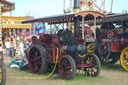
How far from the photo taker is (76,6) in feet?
38.7

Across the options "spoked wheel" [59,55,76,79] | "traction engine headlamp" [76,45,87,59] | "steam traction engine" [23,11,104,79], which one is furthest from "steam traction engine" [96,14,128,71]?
"spoked wheel" [59,55,76,79]

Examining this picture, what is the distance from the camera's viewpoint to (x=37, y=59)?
322 inches

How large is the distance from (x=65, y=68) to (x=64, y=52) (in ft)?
2.01

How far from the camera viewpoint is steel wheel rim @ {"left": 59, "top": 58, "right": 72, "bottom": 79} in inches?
275

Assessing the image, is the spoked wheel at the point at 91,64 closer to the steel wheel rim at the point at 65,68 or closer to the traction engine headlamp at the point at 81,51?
the traction engine headlamp at the point at 81,51

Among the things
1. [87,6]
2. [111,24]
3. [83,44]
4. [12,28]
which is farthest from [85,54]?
[12,28]

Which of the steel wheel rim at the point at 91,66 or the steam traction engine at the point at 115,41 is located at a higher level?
the steam traction engine at the point at 115,41

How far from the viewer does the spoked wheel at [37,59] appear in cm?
779

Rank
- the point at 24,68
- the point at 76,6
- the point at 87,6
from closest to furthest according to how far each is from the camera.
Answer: the point at 24,68, the point at 76,6, the point at 87,6

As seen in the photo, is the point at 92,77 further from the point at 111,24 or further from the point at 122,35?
the point at 111,24

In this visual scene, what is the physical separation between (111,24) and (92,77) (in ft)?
13.7

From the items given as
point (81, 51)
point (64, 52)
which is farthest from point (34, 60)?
point (81, 51)

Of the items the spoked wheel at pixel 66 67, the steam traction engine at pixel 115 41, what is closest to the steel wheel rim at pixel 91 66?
the spoked wheel at pixel 66 67

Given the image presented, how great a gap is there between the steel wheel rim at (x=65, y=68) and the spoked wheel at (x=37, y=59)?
31.5 inches
